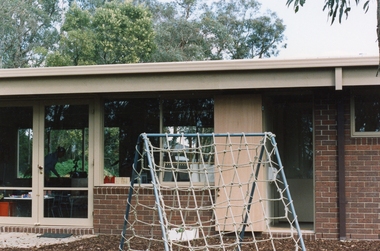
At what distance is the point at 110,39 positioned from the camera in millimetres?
30375

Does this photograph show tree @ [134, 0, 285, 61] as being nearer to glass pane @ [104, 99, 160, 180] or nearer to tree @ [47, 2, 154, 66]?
tree @ [47, 2, 154, 66]

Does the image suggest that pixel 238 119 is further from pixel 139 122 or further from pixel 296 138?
pixel 296 138

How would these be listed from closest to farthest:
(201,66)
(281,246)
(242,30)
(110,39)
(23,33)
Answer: (281,246)
(201,66)
(110,39)
(23,33)
(242,30)

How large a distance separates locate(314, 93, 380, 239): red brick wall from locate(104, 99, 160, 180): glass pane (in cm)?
259

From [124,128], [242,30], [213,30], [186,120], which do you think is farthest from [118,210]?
[242,30]

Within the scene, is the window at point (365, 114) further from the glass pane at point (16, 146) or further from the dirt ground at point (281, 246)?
the glass pane at point (16, 146)

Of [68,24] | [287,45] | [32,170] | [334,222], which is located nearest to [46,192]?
[32,170]

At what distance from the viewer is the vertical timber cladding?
8805mm

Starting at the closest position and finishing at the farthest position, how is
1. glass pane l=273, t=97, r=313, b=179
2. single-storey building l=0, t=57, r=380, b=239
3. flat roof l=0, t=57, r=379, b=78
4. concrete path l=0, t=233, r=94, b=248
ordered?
flat roof l=0, t=57, r=379, b=78
concrete path l=0, t=233, r=94, b=248
single-storey building l=0, t=57, r=380, b=239
glass pane l=273, t=97, r=313, b=179

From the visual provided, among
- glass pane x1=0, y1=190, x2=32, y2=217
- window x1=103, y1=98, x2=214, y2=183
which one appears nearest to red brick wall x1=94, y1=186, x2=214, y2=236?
window x1=103, y1=98, x2=214, y2=183

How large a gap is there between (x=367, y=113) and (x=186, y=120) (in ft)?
9.02

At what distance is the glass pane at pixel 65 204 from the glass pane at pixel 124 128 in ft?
1.75

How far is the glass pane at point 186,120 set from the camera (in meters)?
9.15

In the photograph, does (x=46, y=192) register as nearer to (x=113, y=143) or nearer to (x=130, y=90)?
(x=113, y=143)
